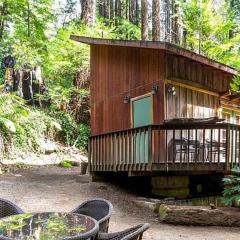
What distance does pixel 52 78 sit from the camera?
21594mm

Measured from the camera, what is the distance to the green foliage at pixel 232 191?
8.50 meters

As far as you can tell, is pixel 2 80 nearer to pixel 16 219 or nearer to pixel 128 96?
pixel 128 96

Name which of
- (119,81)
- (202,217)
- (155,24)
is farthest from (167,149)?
(155,24)

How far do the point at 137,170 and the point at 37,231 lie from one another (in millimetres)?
6058

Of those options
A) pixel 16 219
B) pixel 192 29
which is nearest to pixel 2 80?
pixel 192 29

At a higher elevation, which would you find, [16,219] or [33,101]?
[33,101]

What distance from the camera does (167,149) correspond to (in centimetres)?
1000

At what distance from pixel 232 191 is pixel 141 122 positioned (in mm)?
3729

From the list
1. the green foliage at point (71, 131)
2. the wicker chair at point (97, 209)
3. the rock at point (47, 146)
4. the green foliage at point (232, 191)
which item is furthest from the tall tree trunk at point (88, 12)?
the wicker chair at point (97, 209)

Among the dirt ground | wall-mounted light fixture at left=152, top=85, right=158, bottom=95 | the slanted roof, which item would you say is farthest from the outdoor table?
wall-mounted light fixture at left=152, top=85, right=158, bottom=95

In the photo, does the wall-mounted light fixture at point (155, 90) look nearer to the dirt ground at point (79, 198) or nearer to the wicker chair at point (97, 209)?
the dirt ground at point (79, 198)

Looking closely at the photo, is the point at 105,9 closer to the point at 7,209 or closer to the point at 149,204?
the point at 149,204

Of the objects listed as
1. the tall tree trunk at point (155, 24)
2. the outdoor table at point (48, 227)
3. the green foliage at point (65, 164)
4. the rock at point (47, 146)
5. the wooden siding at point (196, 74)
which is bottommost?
the green foliage at point (65, 164)

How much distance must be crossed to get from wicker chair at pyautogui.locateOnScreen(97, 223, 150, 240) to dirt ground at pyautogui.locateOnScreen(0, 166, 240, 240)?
262cm
